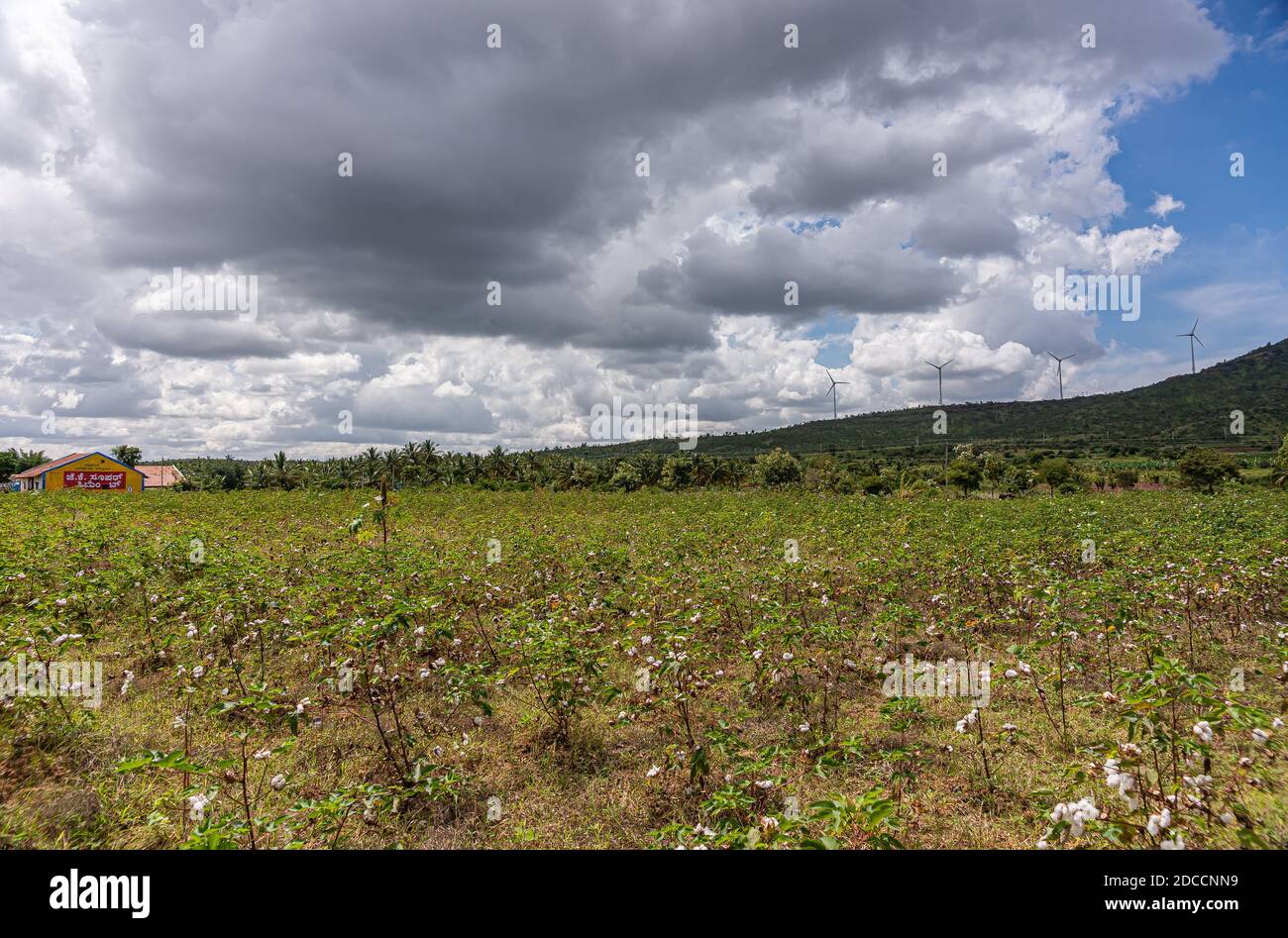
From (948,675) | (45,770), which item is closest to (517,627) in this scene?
(45,770)

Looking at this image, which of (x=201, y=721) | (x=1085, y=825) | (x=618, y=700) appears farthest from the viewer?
(x=618, y=700)

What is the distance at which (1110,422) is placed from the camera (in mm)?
135125

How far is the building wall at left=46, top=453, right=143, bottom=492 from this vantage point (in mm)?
57969

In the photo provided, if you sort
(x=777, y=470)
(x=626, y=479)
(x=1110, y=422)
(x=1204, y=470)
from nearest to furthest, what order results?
1. (x=1204, y=470)
2. (x=626, y=479)
3. (x=777, y=470)
4. (x=1110, y=422)

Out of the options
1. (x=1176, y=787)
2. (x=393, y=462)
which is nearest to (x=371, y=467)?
(x=393, y=462)

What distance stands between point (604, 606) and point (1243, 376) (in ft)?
645

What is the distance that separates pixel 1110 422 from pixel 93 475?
629 ft

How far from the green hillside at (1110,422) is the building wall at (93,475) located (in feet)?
278

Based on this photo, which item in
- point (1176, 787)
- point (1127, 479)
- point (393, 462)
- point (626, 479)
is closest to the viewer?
point (1176, 787)

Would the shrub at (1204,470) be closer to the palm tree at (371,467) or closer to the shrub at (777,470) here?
the shrub at (777,470)

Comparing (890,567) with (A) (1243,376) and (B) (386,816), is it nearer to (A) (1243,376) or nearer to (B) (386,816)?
(B) (386,816)

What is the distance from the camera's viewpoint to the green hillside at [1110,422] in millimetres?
111062

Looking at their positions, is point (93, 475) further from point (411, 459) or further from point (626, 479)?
point (626, 479)
